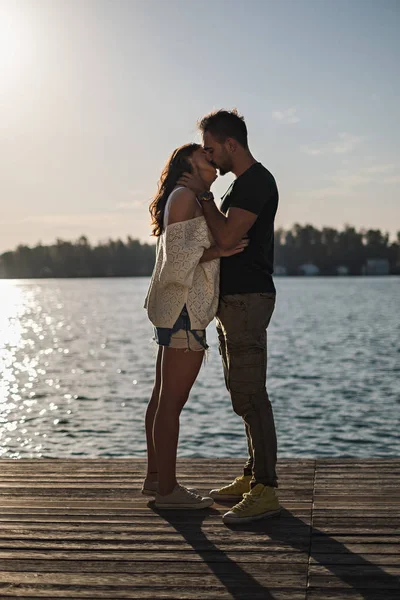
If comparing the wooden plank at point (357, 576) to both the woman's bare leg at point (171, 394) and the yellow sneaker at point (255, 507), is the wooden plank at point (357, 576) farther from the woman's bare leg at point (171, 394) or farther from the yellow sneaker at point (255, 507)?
the woman's bare leg at point (171, 394)

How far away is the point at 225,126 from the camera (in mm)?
4082

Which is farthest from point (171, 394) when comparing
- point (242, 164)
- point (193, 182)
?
point (242, 164)

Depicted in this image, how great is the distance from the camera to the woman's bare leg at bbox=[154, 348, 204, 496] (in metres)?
4.20

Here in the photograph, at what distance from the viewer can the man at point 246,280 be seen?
4.04 m

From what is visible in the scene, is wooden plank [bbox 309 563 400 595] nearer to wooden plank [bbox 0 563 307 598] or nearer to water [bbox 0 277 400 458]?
wooden plank [bbox 0 563 307 598]

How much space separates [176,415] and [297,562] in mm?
1033

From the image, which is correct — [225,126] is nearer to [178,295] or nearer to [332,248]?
[178,295]

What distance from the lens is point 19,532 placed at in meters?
3.92

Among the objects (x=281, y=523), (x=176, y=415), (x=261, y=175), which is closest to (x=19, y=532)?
(x=176, y=415)

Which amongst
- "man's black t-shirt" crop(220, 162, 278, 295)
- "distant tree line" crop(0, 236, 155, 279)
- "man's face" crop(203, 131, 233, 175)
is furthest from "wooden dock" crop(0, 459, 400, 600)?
"distant tree line" crop(0, 236, 155, 279)

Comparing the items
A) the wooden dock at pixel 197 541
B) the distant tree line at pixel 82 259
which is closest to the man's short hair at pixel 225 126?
the wooden dock at pixel 197 541

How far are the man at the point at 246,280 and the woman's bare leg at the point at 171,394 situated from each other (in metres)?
0.20

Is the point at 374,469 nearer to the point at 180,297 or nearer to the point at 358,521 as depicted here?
the point at 358,521

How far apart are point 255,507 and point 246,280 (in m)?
1.08
